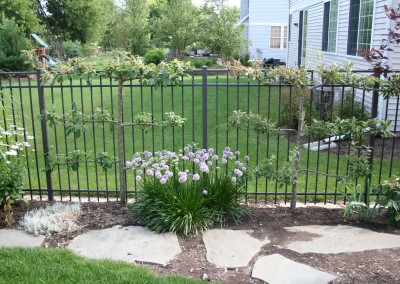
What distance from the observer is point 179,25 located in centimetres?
2608

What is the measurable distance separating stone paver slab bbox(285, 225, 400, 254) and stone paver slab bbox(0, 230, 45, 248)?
7.43 feet

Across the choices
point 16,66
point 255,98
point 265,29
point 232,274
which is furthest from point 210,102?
point 265,29

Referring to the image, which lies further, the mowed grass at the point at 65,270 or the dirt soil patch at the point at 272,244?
the dirt soil patch at the point at 272,244

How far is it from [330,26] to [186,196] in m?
10.9

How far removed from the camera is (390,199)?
411 centimetres

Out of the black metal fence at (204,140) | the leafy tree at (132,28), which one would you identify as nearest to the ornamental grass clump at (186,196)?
the black metal fence at (204,140)

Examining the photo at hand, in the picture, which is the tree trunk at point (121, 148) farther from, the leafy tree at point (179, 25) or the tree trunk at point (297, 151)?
the leafy tree at point (179, 25)

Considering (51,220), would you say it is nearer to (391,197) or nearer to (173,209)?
(173,209)

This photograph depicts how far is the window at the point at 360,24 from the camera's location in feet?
31.3

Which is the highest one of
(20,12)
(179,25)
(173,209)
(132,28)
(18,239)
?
(20,12)

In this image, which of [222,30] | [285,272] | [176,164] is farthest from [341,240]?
[222,30]

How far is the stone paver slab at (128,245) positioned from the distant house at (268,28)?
2408 cm

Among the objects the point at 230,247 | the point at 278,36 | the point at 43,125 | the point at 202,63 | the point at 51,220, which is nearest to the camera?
the point at 230,247

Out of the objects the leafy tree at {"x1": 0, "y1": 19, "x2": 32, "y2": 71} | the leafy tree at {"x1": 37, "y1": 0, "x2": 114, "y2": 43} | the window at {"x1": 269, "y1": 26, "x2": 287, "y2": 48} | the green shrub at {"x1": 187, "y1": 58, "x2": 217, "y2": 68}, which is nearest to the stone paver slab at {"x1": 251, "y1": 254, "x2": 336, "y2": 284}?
the leafy tree at {"x1": 0, "y1": 19, "x2": 32, "y2": 71}
